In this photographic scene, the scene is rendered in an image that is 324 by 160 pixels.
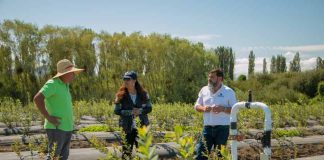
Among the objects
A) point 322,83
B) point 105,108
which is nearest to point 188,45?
point 322,83

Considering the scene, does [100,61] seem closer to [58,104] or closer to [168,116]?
[168,116]

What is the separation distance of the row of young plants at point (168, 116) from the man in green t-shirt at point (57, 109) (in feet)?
14.1

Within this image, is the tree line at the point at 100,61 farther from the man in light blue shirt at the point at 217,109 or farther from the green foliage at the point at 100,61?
the man in light blue shirt at the point at 217,109

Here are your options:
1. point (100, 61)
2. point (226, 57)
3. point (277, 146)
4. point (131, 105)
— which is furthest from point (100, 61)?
point (226, 57)

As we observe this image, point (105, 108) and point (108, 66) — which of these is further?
point (108, 66)

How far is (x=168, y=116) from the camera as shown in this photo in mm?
11234

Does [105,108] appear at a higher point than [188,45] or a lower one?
lower

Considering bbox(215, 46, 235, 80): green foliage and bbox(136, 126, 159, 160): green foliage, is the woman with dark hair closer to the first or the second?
bbox(136, 126, 159, 160): green foliage

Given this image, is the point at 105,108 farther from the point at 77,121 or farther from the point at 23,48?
the point at 23,48

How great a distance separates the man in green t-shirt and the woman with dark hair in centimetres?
83

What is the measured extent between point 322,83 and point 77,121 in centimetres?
2190

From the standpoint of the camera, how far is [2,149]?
7387 millimetres

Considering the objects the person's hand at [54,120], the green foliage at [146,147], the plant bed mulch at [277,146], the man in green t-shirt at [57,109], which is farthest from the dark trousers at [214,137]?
the green foliage at [146,147]

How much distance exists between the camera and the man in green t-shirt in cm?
450
